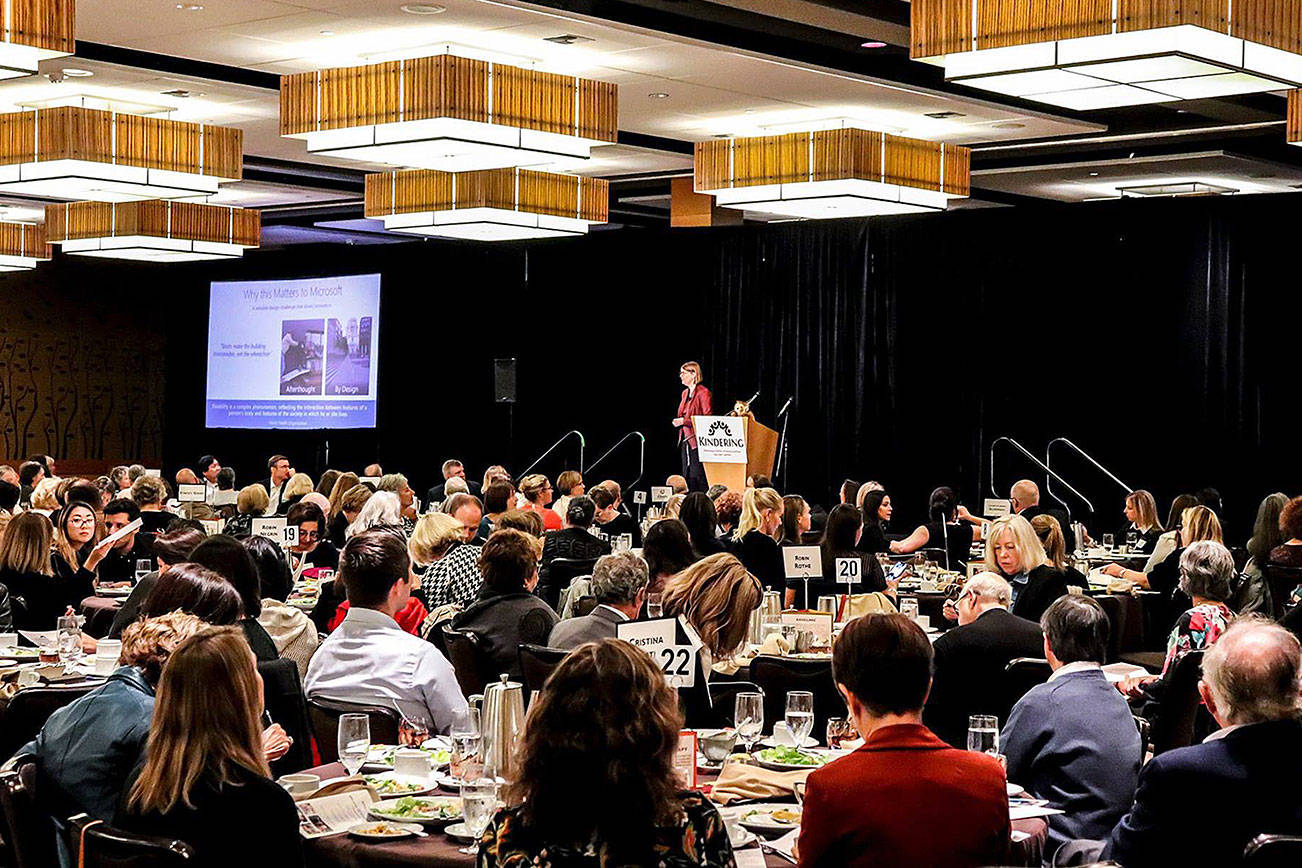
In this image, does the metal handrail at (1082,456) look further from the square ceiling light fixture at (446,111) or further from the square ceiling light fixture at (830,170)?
the square ceiling light fixture at (446,111)

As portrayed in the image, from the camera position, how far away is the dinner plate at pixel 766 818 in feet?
12.0

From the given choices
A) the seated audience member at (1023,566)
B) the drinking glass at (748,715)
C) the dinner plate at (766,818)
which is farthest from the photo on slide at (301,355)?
the dinner plate at (766,818)

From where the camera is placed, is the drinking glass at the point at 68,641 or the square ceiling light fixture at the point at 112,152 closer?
the drinking glass at the point at 68,641

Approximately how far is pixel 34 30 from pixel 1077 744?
5342 millimetres

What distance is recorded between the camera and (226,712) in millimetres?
3062

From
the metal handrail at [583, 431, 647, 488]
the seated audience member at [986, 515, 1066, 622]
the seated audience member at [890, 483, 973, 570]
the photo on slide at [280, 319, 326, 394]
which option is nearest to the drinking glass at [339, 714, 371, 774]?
the seated audience member at [986, 515, 1066, 622]

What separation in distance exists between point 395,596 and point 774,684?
1709 millimetres

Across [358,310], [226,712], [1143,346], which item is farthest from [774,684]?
[358,310]

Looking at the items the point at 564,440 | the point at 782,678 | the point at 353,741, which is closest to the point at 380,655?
the point at 353,741

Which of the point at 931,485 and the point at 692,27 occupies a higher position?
the point at 692,27

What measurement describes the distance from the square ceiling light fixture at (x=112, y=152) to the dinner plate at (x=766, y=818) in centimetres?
866

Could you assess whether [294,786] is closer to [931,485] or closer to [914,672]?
[914,672]

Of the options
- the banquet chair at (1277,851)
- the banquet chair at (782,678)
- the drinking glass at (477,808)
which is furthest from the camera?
the banquet chair at (782,678)

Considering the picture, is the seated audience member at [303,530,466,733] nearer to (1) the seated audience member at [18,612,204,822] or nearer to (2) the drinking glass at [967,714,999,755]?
(1) the seated audience member at [18,612,204,822]
